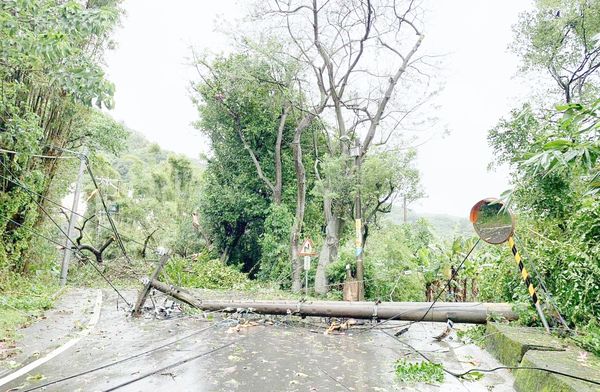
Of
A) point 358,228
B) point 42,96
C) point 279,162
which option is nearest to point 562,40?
point 358,228

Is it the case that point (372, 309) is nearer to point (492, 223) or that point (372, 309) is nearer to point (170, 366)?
point (492, 223)

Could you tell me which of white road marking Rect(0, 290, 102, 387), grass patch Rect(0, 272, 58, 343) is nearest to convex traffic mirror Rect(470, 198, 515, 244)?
white road marking Rect(0, 290, 102, 387)

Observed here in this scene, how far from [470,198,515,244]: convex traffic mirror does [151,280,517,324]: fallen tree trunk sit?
2.05 m

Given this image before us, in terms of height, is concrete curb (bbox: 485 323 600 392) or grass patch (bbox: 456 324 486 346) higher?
concrete curb (bbox: 485 323 600 392)

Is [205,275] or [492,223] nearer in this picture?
[492,223]

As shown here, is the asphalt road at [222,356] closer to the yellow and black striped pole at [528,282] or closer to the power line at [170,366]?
the power line at [170,366]

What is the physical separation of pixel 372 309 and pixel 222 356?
3657 mm

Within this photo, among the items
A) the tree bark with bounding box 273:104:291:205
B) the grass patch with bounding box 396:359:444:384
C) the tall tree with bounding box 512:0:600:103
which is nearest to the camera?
the grass patch with bounding box 396:359:444:384

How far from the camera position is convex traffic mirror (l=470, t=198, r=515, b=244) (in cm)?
563

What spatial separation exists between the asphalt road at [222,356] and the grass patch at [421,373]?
138mm

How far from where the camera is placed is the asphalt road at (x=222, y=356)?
459 centimetres

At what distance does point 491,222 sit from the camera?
5.70 meters

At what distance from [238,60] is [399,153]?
27.4 ft

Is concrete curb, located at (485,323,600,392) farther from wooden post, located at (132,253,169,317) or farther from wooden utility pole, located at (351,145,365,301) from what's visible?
wooden utility pole, located at (351,145,365,301)
